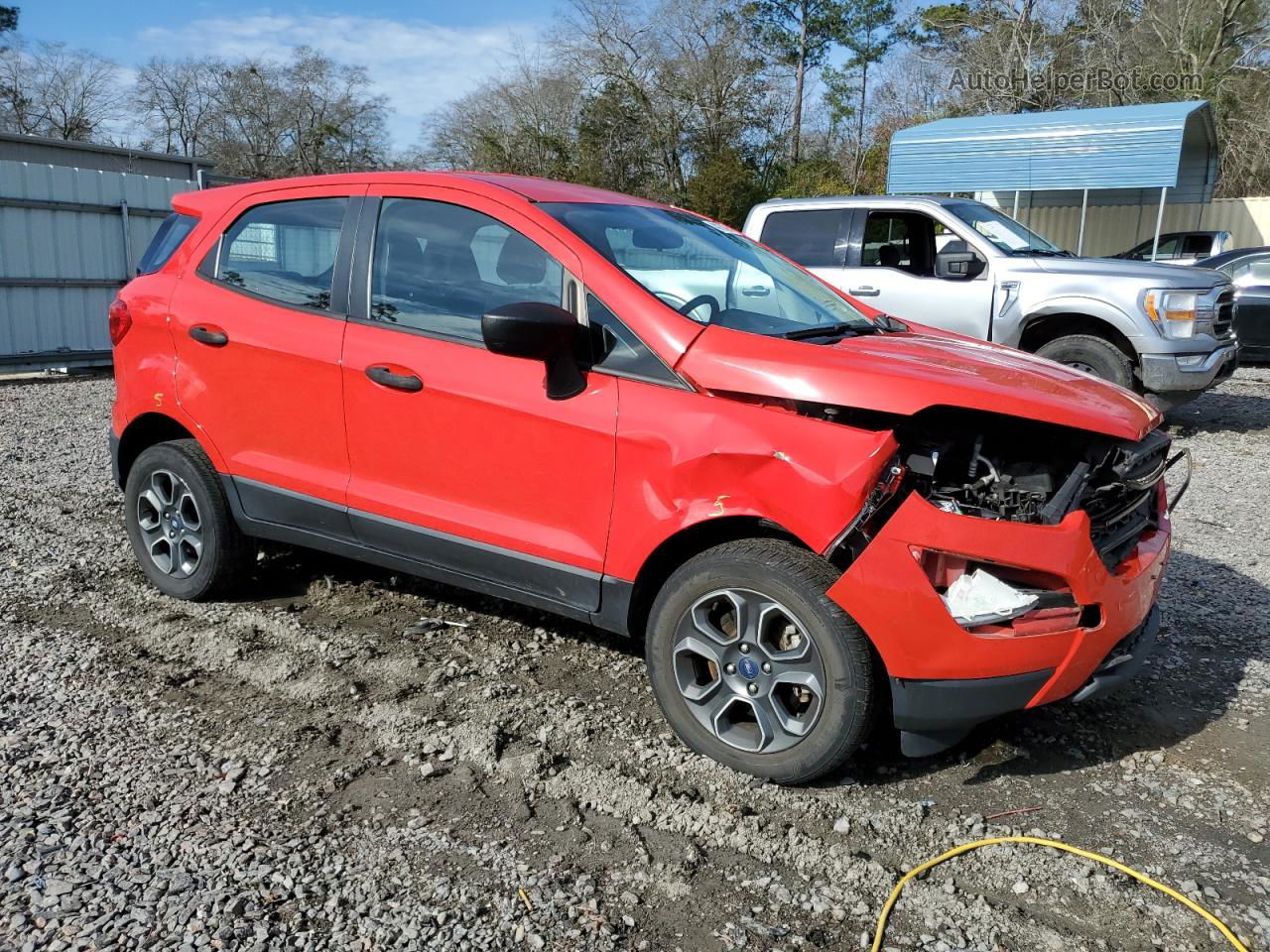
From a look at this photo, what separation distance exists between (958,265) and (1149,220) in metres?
22.2

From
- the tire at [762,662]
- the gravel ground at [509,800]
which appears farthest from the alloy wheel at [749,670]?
the gravel ground at [509,800]

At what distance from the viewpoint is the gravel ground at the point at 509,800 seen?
8.32ft

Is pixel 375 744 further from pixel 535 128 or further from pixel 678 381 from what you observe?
pixel 535 128

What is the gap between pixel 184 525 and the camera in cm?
455

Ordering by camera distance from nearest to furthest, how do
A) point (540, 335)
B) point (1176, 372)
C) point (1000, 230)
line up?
point (540, 335) < point (1176, 372) < point (1000, 230)

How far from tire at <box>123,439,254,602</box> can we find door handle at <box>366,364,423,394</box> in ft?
3.63

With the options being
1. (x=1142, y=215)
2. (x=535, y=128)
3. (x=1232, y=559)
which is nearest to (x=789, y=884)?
(x=1232, y=559)

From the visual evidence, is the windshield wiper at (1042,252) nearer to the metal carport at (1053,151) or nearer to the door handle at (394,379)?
the door handle at (394,379)

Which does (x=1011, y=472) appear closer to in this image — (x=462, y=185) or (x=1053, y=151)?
(x=462, y=185)

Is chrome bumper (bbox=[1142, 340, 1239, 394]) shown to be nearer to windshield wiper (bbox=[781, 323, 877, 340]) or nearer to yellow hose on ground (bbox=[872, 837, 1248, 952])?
windshield wiper (bbox=[781, 323, 877, 340])

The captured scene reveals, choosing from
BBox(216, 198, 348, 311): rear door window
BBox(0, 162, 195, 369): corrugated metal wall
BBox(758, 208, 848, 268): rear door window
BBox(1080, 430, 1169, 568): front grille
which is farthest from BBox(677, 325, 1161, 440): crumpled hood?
BBox(0, 162, 195, 369): corrugated metal wall

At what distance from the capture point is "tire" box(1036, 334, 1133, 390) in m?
8.15

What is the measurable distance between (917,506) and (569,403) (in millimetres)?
1177

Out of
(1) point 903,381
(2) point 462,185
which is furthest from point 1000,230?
(1) point 903,381
